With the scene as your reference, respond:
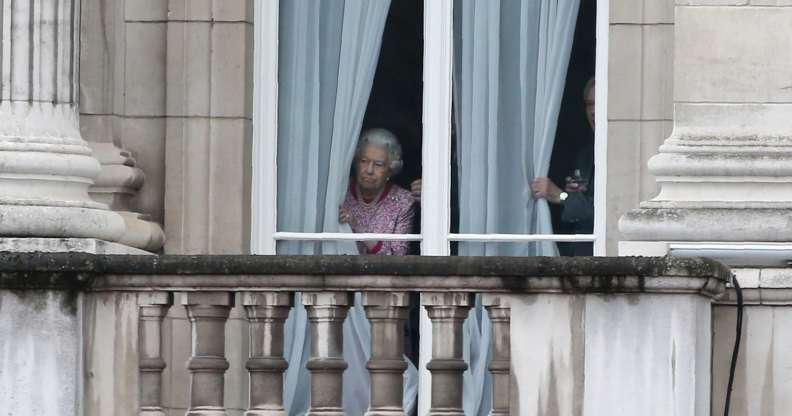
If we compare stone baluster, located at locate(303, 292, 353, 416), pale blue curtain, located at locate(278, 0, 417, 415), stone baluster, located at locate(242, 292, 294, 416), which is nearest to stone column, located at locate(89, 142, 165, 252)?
pale blue curtain, located at locate(278, 0, 417, 415)

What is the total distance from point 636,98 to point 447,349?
2.67 metres

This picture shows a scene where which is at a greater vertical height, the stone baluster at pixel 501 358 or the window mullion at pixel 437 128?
the window mullion at pixel 437 128

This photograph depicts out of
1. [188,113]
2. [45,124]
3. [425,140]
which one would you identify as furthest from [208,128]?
[45,124]

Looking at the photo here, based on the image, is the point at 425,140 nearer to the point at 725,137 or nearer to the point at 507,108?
the point at 507,108

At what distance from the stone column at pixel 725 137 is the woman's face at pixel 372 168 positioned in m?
1.77

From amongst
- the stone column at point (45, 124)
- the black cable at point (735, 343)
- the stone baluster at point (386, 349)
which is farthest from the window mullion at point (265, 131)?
the black cable at point (735, 343)

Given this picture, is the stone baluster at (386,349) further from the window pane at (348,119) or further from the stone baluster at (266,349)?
the window pane at (348,119)

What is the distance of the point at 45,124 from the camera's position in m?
13.4

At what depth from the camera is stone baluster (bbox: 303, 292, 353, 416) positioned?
487 inches

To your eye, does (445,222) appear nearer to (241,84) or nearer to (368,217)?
(368,217)

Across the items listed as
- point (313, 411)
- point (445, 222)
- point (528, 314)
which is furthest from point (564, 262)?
point (445, 222)

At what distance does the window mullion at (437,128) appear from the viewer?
48.3 ft

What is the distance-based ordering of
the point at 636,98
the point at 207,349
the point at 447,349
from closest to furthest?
1. the point at 447,349
2. the point at 207,349
3. the point at 636,98

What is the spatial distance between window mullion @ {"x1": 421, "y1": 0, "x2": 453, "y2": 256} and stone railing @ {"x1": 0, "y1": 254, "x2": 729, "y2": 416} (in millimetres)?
2345
